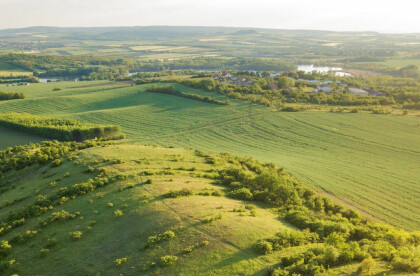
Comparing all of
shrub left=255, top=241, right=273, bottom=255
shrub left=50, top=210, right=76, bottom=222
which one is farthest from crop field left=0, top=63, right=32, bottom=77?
shrub left=255, top=241, right=273, bottom=255

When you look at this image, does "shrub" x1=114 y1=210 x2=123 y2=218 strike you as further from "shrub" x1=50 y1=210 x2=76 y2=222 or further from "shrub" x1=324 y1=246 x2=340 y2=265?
"shrub" x1=324 y1=246 x2=340 y2=265

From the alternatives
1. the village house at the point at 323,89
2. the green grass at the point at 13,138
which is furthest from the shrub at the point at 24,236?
the village house at the point at 323,89

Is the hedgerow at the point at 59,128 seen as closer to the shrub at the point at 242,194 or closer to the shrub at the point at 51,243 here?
the shrub at the point at 242,194

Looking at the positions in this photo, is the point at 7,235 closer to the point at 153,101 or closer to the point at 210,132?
the point at 210,132

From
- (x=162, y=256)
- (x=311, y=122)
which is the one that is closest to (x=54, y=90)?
(x=311, y=122)

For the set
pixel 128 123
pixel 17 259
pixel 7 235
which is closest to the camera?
pixel 17 259

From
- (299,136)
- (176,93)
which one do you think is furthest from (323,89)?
(176,93)
